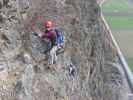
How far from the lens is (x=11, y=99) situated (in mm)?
6512

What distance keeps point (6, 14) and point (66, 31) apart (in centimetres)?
182

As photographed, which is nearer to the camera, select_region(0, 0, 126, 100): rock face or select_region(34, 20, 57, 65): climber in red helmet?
select_region(0, 0, 126, 100): rock face

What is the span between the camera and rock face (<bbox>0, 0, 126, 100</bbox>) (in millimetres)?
6861

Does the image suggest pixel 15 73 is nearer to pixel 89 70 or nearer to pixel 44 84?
pixel 44 84

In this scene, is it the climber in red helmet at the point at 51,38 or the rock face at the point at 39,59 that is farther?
the climber in red helmet at the point at 51,38

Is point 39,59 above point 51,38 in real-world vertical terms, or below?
below

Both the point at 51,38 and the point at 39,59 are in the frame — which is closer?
the point at 39,59

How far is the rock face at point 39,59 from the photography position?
6.86 metres

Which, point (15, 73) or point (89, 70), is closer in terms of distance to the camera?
point (15, 73)

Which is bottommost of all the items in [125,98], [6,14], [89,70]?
[125,98]

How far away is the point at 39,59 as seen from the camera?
24.7 ft

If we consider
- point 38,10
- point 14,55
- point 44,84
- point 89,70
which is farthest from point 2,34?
point 89,70

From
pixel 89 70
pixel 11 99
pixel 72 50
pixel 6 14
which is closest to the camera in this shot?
pixel 11 99

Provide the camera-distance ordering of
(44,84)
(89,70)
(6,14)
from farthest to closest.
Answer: (89,70), (6,14), (44,84)
